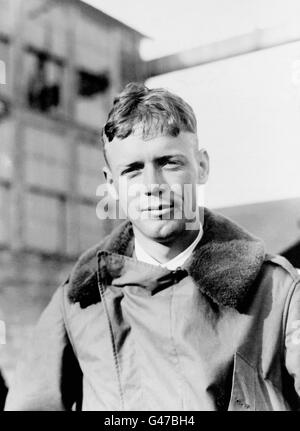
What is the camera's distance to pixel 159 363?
4.58ft

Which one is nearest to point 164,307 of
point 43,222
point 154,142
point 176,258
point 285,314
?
point 176,258

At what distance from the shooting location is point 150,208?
57.4 inches

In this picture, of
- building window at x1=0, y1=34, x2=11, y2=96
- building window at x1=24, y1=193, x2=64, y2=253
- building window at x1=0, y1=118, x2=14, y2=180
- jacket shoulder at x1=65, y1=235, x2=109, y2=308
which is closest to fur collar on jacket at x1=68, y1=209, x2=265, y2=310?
jacket shoulder at x1=65, y1=235, x2=109, y2=308

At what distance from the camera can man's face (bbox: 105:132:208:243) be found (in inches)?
56.4

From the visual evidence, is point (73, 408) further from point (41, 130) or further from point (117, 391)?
point (41, 130)

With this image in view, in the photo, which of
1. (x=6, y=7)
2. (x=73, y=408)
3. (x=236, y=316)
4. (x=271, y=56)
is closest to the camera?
(x=236, y=316)

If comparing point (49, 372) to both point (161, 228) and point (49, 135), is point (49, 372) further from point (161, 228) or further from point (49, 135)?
point (49, 135)

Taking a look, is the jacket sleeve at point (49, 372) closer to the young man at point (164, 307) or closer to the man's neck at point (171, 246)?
the young man at point (164, 307)

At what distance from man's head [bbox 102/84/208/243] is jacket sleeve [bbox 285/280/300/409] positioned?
1.01 feet

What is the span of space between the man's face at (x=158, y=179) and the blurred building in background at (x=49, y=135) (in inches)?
9.7

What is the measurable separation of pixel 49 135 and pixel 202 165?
18.6 inches

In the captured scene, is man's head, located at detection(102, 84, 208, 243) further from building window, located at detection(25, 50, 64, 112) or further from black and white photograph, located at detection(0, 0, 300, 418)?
building window, located at detection(25, 50, 64, 112)

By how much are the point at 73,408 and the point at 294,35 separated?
3.59ft

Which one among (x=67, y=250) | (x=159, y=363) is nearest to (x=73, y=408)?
(x=159, y=363)
